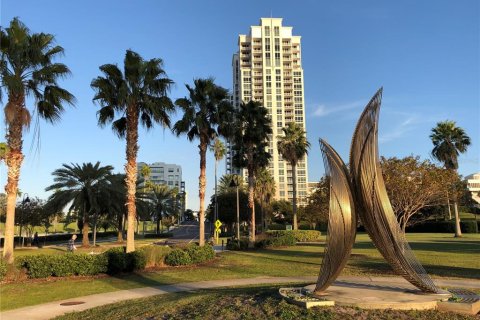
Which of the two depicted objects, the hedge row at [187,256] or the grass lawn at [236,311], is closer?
the grass lawn at [236,311]

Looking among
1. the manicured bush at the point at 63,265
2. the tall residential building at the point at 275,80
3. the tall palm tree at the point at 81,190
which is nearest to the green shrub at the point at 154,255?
the manicured bush at the point at 63,265

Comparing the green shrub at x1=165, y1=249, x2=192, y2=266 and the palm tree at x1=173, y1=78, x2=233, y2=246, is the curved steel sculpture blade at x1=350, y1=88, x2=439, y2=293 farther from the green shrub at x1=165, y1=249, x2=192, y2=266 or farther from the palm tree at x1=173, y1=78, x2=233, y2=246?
the palm tree at x1=173, y1=78, x2=233, y2=246

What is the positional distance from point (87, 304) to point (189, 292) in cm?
311

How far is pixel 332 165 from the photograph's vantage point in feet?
35.5

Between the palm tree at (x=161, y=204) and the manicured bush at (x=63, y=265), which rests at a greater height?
the palm tree at (x=161, y=204)

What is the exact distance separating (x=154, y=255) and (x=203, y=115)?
10.9 metres

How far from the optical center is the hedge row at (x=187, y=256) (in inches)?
834

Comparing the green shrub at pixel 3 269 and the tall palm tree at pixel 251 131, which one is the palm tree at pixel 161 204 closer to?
the tall palm tree at pixel 251 131

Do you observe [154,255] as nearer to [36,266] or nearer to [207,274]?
[207,274]

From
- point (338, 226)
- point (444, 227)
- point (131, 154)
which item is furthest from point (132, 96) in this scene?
point (444, 227)

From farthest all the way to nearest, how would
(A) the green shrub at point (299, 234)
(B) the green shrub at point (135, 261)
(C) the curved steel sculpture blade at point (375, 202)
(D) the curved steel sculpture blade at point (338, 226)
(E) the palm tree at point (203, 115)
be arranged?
(A) the green shrub at point (299, 234)
(E) the palm tree at point (203, 115)
(B) the green shrub at point (135, 261)
(D) the curved steel sculpture blade at point (338, 226)
(C) the curved steel sculpture blade at point (375, 202)

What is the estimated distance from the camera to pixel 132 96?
2145 centimetres

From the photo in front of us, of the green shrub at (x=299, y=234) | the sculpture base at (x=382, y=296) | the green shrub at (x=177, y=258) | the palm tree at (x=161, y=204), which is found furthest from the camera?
the palm tree at (x=161, y=204)

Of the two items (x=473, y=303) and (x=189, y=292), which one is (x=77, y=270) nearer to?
(x=189, y=292)
